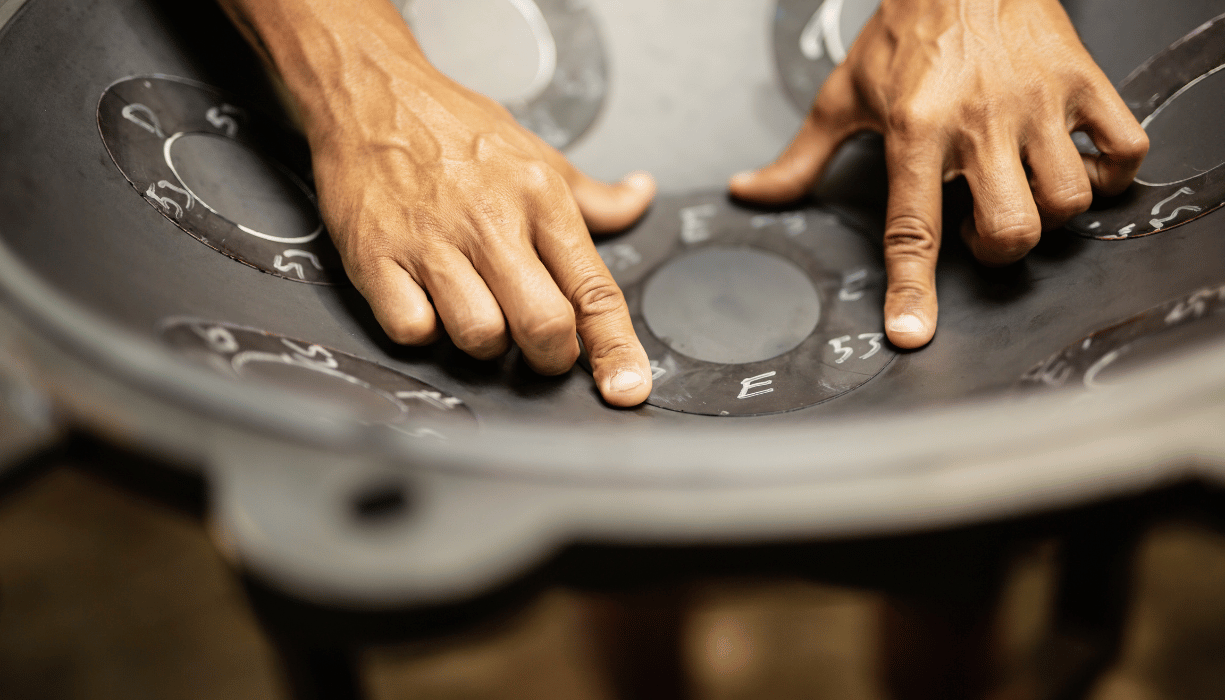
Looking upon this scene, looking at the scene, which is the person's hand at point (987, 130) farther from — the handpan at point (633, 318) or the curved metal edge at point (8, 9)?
the curved metal edge at point (8, 9)

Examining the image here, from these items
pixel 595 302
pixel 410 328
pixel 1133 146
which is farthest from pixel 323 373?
pixel 1133 146

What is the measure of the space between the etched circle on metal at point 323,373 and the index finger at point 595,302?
10cm

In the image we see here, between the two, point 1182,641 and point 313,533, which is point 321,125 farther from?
point 1182,641

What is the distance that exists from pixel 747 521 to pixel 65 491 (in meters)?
1.06

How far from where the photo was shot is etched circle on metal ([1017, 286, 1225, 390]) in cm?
35

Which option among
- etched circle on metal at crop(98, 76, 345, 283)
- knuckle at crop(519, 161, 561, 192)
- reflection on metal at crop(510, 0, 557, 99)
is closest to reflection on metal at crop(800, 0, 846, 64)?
reflection on metal at crop(510, 0, 557, 99)

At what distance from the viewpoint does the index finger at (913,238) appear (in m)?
0.52

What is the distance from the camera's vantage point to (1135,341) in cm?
40

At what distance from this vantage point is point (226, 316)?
16.8 inches

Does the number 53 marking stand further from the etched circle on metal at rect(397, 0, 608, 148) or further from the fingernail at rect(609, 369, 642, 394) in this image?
the etched circle on metal at rect(397, 0, 608, 148)

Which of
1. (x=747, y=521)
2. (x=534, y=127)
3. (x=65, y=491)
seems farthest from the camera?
(x=65, y=491)

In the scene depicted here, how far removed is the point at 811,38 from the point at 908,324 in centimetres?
34

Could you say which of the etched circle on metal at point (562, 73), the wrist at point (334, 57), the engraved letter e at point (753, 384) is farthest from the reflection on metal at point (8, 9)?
the engraved letter e at point (753, 384)

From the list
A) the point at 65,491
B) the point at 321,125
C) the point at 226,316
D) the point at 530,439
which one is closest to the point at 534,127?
the point at 321,125
